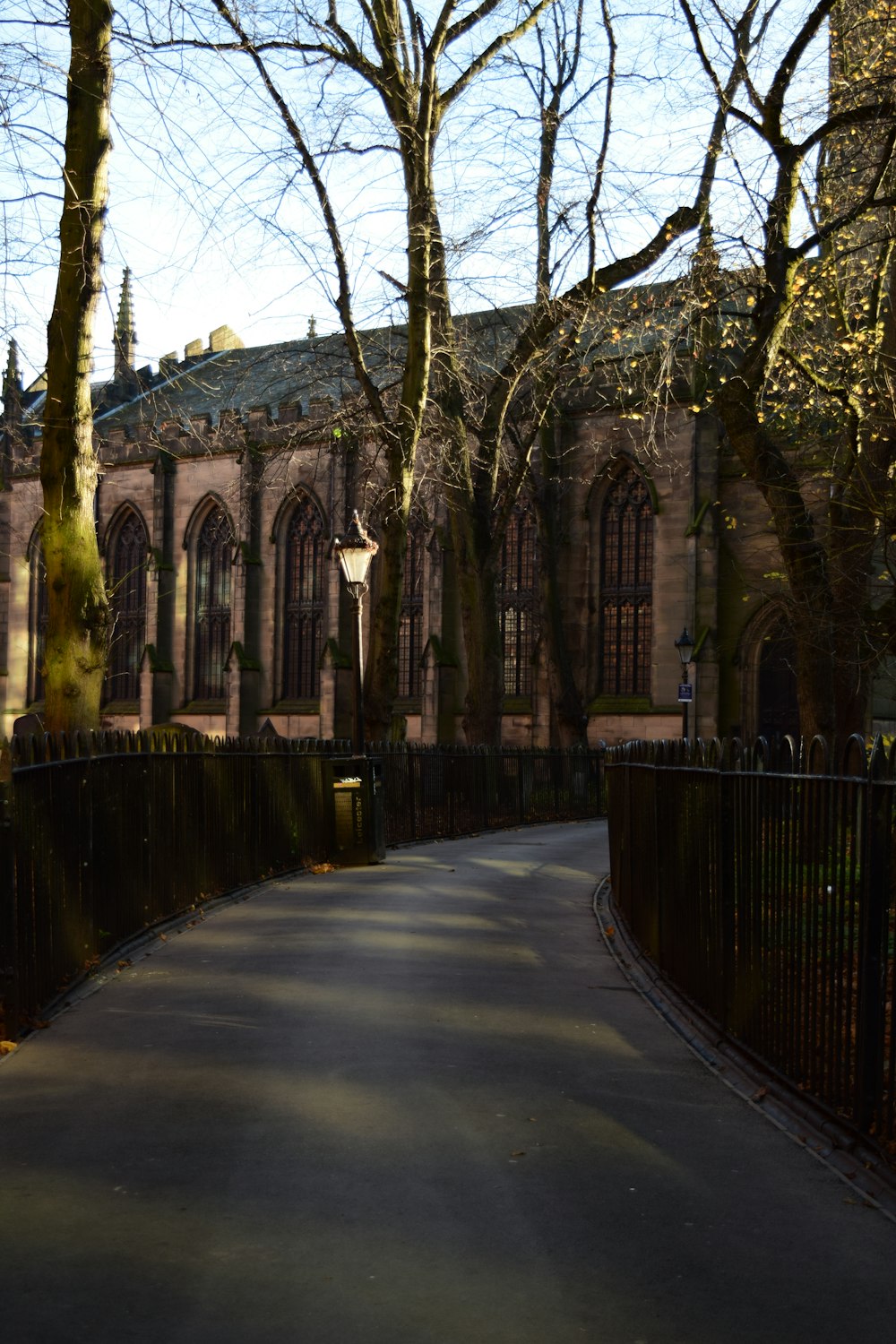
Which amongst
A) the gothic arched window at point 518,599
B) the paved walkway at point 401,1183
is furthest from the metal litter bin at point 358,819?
the gothic arched window at point 518,599

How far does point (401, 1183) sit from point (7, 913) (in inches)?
113

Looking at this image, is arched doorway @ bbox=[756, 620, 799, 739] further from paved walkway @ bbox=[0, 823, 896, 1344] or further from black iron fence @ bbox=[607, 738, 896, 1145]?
paved walkway @ bbox=[0, 823, 896, 1344]

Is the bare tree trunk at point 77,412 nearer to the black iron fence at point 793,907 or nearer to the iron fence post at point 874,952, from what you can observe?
the black iron fence at point 793,907

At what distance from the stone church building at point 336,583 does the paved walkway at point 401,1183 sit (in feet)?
72.5

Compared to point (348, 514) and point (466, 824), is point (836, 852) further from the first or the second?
point (348, 514)

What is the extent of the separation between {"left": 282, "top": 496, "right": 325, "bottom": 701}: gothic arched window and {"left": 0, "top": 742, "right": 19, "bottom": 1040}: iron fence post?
37.6 meters

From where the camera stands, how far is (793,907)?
20.6 feet

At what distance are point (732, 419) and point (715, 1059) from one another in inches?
339

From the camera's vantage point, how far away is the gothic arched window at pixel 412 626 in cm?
4244

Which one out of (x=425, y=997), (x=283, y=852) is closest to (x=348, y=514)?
(x=283, y=852)

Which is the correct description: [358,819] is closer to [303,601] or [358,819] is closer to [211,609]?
[303,601]

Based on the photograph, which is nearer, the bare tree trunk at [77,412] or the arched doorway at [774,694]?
the bare tree trunk at [77,412]

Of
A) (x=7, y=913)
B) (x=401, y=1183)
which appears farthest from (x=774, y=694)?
(x=401, y=1183)

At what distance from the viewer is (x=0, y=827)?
6.89 meters
